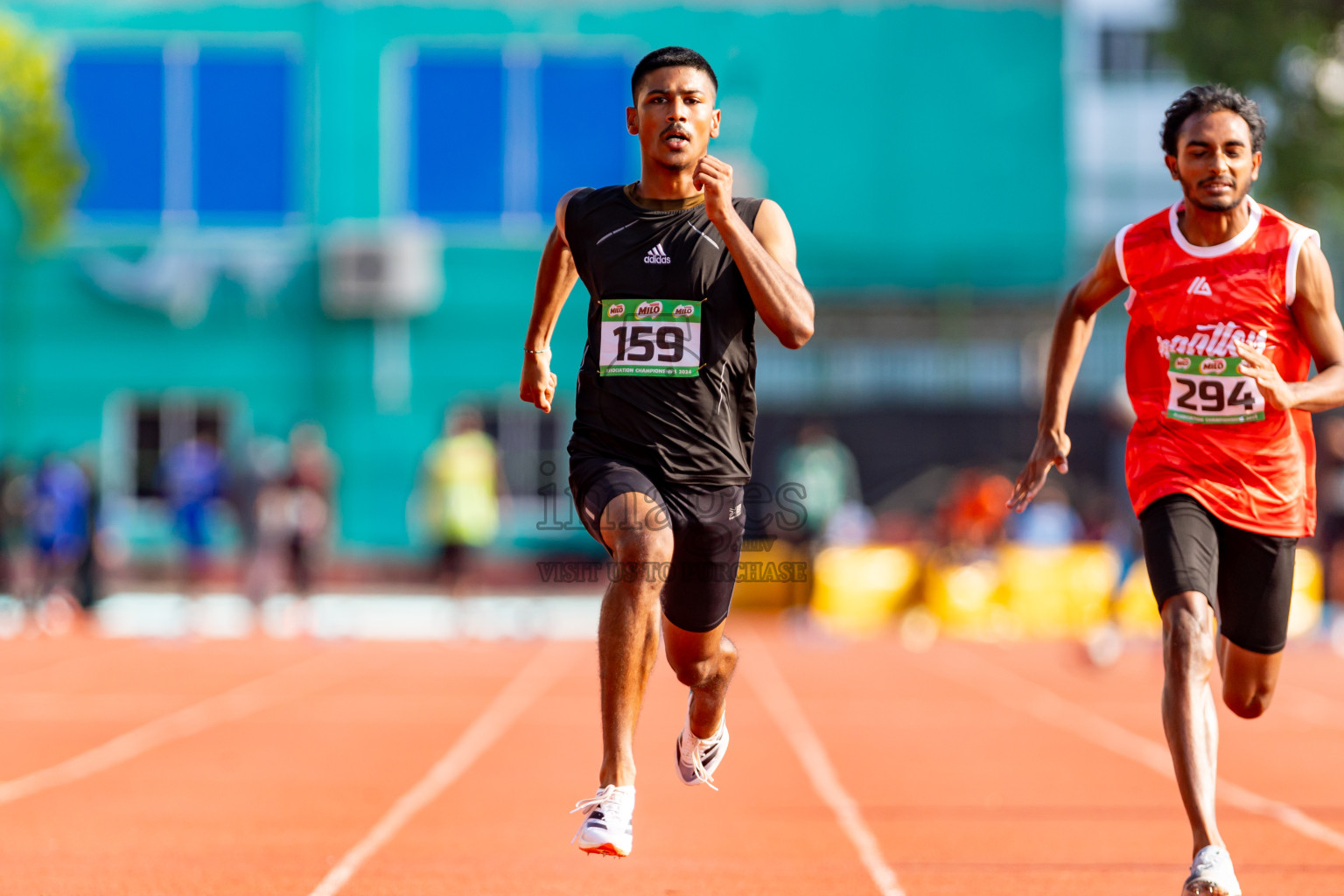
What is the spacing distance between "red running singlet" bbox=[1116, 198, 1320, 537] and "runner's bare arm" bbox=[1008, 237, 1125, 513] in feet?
0.39

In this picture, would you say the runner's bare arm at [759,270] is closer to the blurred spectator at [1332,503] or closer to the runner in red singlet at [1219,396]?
the runner in red singlet at [1219,396]

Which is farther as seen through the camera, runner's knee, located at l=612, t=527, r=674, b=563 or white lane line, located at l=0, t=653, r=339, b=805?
white lane line, located at l=0, t=653, r=339, b=805

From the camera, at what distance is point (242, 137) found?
26.5 metres

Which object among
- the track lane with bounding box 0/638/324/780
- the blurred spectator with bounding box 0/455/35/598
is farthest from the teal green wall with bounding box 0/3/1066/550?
the track lane with bounding box 0/638/324/780

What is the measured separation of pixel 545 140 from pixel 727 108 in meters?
2.95

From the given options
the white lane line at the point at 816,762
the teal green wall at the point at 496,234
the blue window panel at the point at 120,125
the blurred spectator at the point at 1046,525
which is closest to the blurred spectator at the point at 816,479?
the white lane line at the point at 816,762

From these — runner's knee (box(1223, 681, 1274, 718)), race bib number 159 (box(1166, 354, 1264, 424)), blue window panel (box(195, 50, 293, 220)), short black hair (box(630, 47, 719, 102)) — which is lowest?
runner's knee (box(1223, 681, 1274, 718))

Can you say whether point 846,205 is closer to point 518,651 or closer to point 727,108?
point 727,108

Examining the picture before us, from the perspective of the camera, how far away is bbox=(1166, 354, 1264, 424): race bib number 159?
469cm

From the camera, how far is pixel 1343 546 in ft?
53.9

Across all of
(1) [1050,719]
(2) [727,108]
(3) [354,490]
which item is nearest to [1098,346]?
(2) [727,108]

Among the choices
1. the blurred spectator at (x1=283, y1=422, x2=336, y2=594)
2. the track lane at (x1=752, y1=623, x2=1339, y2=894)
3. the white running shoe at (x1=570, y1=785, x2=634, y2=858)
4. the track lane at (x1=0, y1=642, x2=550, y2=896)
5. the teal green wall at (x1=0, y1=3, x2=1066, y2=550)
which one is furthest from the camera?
the teal green wall at (x1=0, y1=3, x2=1066, y2=550)

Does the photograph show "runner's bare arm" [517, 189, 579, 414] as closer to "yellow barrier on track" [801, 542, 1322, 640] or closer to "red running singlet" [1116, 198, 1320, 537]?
"red running singlet" [1116, 198, 1320, 537]

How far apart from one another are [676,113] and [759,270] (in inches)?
18.8
